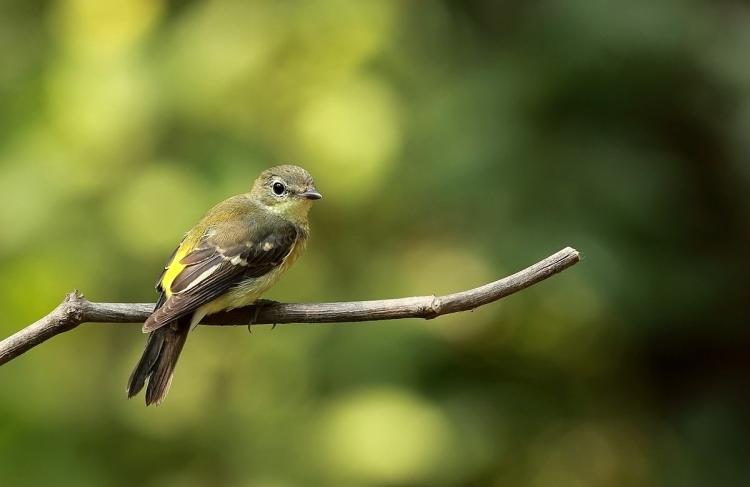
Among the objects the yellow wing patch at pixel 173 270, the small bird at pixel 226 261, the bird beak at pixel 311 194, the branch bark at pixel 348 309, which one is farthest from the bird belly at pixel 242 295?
the branch bark at pixel 348 309

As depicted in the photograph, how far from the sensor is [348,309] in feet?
9.72

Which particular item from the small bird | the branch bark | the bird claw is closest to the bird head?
the small bird

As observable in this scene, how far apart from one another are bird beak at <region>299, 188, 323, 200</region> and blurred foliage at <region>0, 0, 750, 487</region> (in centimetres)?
50

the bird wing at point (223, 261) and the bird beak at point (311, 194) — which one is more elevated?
the bird beak at point (311, 194)

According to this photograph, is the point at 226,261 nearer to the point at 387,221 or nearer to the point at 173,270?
the point at 173,270

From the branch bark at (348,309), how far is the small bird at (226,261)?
190mm

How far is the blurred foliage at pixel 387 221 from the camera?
15.1ft

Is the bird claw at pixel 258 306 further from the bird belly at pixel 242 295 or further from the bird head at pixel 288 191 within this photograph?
the bird head at pixel 288 191

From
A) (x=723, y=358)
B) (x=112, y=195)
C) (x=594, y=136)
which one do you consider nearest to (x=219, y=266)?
(x=112, y=195)

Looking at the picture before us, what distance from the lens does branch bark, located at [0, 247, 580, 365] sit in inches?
108

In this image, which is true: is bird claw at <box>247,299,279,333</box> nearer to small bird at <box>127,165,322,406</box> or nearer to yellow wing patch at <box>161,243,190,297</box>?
small bird at <box>127,165,322,406</box>

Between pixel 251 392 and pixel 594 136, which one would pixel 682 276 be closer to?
pixel 594 136

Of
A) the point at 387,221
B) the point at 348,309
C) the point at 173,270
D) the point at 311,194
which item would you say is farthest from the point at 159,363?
the point at 387,221

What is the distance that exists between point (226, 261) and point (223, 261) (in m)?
0.01
